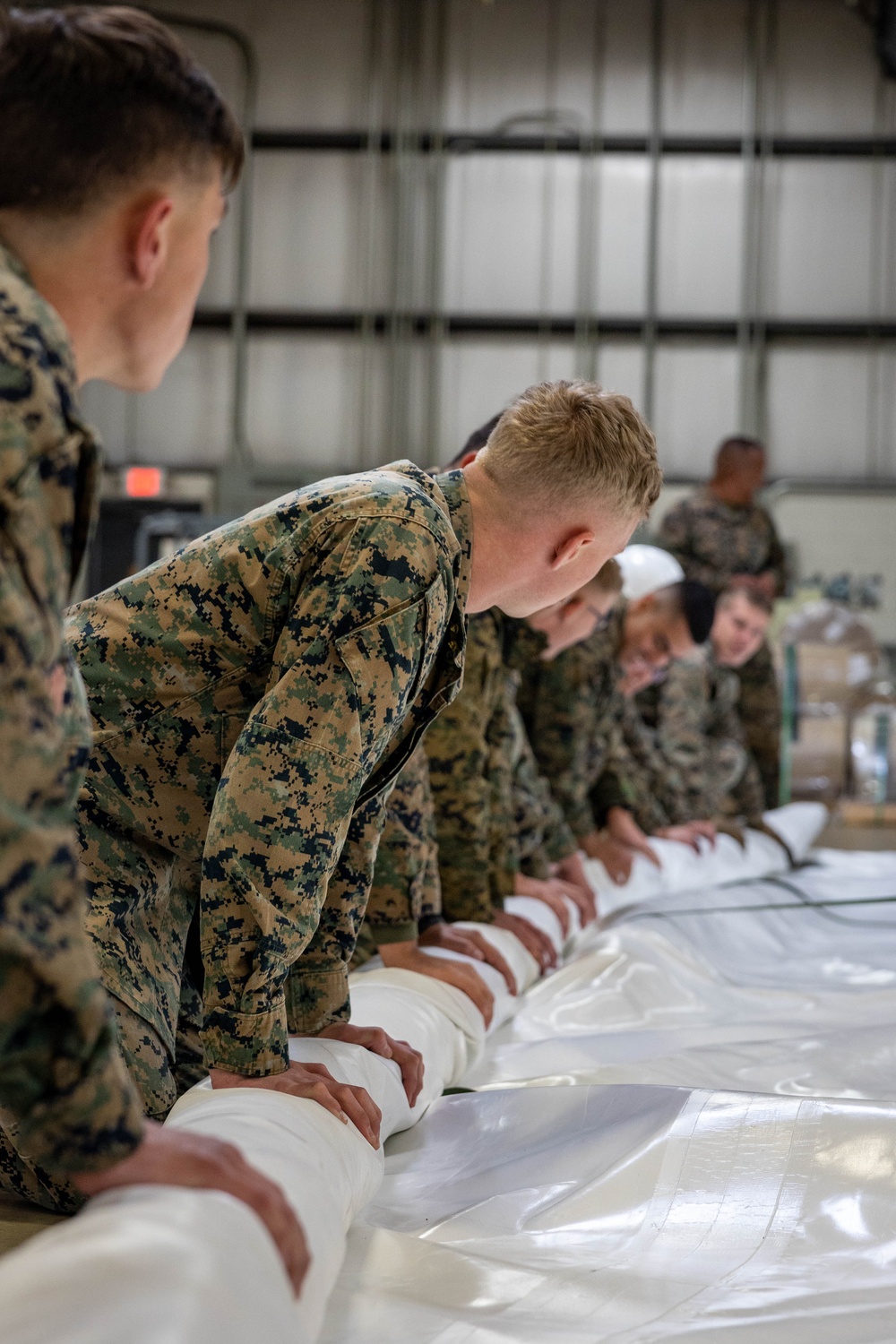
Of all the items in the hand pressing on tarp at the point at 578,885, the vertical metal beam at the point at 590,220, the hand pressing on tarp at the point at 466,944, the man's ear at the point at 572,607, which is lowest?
the hand pressing on tarp at the point at 578,885

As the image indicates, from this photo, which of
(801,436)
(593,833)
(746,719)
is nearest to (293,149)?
(801,436)

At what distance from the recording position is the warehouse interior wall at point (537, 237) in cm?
902

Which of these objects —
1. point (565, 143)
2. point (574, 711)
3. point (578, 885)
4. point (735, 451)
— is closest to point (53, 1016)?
point (578, 885)

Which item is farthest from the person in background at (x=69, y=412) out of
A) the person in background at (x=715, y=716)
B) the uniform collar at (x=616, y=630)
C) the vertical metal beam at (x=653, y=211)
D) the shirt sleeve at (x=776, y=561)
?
the vertical metal beam at (x=653, y=211)

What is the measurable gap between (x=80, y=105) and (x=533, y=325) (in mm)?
8540

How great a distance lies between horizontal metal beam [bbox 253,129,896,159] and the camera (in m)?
9.03

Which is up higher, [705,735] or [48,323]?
[48,323]

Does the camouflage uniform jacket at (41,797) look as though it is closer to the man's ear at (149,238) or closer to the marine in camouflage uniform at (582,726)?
the man's ear at (149,238)

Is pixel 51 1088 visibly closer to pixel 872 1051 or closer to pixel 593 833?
pixel 872 1051

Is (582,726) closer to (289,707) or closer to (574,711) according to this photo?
(574,711)

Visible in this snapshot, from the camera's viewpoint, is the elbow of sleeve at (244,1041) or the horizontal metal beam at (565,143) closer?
the elbow of sleeve at (244,1041)

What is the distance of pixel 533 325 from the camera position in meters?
9.23

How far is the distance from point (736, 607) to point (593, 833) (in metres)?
1.72

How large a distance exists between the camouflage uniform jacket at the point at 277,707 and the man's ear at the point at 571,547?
0.11m
